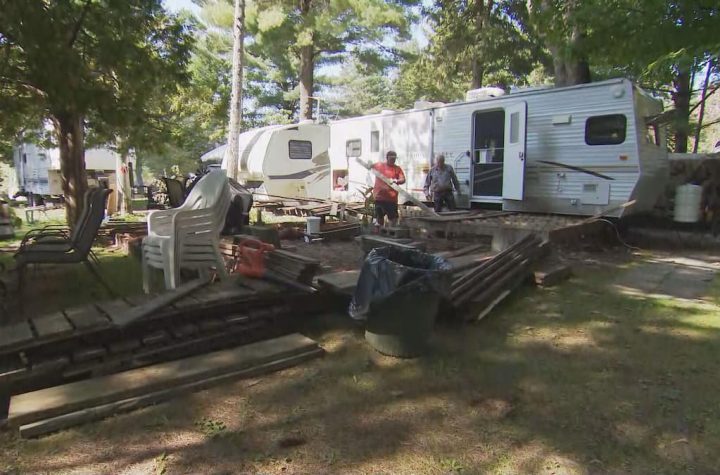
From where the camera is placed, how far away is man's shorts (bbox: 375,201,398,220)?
27.2 feet

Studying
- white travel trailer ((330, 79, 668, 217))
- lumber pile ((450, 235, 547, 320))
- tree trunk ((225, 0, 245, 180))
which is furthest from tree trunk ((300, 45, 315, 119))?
lumber pile ((450, 235, 547, 320))

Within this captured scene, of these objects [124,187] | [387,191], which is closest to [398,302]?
[387,191]

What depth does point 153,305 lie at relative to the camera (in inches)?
128

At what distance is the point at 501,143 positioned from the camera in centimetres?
978

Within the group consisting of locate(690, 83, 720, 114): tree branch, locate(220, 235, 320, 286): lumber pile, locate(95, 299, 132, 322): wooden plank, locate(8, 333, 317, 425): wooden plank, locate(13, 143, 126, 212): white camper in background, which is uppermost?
locate(690, 83, 720, 114): tree branch

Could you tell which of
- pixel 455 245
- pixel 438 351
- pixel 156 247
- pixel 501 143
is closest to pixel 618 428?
pixel 438 351

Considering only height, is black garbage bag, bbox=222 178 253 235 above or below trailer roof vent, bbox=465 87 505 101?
below

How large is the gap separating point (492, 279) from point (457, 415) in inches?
84.3

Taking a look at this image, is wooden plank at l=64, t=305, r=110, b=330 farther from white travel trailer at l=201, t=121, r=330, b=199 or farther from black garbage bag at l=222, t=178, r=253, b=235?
white travel trailer at l=201, t=121, r=330, b=199

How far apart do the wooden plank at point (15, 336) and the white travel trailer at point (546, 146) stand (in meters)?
7.98

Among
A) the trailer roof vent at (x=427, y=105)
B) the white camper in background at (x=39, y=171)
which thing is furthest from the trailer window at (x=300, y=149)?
the white camper in background at (x=39, y=171)

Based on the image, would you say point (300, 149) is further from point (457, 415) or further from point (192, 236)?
point (457, 415)

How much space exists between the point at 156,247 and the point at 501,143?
7.27m

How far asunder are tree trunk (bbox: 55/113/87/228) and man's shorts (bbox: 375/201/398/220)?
174 inches
